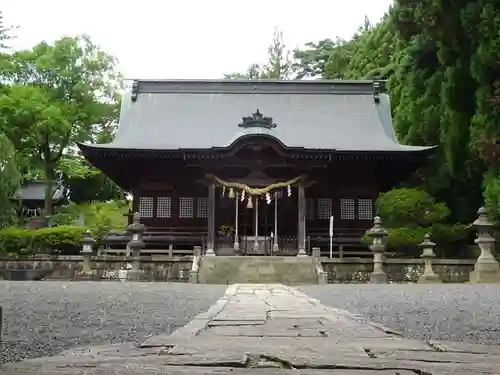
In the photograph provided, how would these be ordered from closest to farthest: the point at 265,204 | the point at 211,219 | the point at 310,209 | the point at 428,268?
the point at 428,268 < the point at 211,219 < the point at 265,204 < the point at 310,209

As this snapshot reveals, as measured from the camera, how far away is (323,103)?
22.5 meters

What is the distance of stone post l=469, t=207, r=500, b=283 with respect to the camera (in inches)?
538

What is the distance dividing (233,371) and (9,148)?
628 inches

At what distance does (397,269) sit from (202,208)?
7198mm

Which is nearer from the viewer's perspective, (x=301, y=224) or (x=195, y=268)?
(x=195, y=268)

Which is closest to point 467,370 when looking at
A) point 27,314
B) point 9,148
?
point 27,314

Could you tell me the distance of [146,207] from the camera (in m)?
19.1

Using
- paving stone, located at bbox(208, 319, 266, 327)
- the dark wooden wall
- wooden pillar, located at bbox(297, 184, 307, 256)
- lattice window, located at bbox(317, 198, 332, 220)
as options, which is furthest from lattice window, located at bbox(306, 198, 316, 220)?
paving stone, located at bbox(208, 319, 266, 327)

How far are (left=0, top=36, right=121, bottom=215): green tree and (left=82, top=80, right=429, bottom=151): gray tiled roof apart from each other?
4.03 m

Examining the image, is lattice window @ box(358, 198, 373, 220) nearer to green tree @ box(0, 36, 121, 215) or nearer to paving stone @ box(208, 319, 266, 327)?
green tree @ box(0, 36, 121, 215)

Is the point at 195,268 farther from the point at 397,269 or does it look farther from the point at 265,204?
the point at 397,269

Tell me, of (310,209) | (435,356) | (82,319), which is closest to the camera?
(435,356)

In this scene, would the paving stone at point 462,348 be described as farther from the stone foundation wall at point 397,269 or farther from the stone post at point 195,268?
the stone foundation wall at point 397,269

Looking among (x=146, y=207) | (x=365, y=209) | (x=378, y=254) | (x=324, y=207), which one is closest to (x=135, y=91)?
(x=146, y=207)
